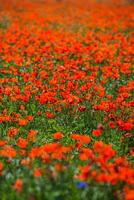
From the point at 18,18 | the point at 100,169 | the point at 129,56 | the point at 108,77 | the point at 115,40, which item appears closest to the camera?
the point at 100,169

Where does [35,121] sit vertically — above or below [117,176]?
below

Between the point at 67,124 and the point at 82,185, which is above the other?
the point at 82,185

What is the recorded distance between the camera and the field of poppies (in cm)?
528

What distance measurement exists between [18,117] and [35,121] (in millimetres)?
364

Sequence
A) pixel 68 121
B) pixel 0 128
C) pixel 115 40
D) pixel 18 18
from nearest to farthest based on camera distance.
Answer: pixel 0 128, pixel 68 121, pixel 115 40, pixel 18 18

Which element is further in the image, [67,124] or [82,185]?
[67,124]

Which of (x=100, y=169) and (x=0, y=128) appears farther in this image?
(x=0, y=128)

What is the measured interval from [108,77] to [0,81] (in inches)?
95.6

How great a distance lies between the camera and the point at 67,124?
8125mm

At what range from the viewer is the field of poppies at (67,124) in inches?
208

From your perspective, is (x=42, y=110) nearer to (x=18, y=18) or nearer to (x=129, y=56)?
(x=129, y=56)

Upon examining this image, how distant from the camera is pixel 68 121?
8.17m

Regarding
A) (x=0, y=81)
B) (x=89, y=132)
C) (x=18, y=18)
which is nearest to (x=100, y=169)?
(x=89, y=132)

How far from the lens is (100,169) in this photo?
567cm
